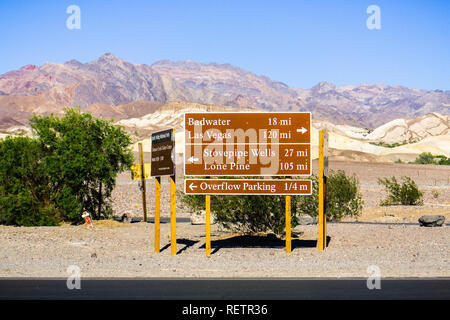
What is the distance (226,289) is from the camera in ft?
36.3

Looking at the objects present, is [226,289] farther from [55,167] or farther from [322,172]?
[55,167]

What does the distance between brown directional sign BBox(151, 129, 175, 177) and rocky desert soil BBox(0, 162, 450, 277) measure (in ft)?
7.19

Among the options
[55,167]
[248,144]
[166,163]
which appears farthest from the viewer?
[55,167]

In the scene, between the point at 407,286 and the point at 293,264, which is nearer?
the point at 407,286

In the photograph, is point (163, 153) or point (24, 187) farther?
point (24, 187)

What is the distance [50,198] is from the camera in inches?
936

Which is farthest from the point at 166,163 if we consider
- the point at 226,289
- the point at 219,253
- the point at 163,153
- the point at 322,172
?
the point at 226,289

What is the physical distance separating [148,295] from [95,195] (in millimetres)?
15540

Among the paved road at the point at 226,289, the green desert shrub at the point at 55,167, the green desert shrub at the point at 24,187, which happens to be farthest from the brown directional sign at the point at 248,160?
the green desert shrub at the point at 24,187

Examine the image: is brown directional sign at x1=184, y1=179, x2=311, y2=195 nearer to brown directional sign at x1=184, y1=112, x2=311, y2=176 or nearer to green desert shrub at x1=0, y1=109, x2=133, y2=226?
brown directional sign at x1=184, y1=112, x2=311, y2=176

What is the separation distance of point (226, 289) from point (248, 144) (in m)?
5.97

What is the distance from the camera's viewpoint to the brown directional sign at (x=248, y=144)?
16.5m
